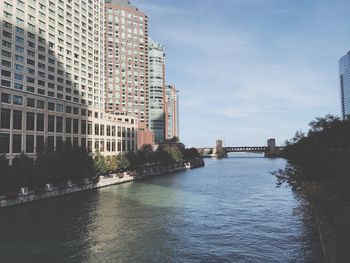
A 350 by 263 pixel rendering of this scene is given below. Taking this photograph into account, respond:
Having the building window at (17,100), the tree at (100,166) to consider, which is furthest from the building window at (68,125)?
the building window at (17,100)

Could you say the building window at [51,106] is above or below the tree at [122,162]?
above

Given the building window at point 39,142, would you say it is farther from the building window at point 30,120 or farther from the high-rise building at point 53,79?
the building window at point 30,120

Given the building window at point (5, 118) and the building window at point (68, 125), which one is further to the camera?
the building window at point (68, 125)

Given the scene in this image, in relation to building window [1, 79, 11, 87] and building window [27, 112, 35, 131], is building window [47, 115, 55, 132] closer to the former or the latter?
building window [27, 112, 35, 131]

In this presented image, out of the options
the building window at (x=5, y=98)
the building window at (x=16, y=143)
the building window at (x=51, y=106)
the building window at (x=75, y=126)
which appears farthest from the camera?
the building window at (x=75, y=126)

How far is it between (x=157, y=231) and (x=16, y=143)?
64.5m

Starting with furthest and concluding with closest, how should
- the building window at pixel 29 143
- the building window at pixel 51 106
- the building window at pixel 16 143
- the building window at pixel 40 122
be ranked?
the building window at pixel 51 106 → the building window at pixel 40 122 → the building window at pixel 29 143 → the building window at pixel 16 143

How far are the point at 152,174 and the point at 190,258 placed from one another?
347ft

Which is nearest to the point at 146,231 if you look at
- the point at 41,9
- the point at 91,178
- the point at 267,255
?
the point at 267,255

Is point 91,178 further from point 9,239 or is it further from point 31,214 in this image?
point 9,239

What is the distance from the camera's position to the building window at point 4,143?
8949 cm

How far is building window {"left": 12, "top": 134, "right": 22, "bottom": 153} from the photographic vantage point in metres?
93.6

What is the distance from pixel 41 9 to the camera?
4441 inches

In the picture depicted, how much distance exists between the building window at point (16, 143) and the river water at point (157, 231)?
3108cm
